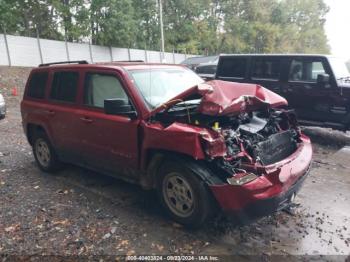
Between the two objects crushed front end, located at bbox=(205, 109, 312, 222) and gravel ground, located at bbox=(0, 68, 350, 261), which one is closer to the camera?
crushed front end, located at bbox=(205, 109, 312, 222)

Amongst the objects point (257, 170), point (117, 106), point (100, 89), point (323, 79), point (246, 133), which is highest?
point (100, 89)

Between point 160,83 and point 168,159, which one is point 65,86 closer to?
point 160,83

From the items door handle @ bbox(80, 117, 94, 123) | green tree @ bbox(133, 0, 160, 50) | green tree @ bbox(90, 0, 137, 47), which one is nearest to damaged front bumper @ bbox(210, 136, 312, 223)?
door handle @ bbox(80, 117, 94, 123)

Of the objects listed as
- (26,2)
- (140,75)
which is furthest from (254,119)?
(26,2)

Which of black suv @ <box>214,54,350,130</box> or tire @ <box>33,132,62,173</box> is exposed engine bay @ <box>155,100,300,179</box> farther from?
black suv @ <box>214,54,350,130</box>

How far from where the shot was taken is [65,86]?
16.7 feet

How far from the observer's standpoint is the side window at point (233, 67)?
9.06 m

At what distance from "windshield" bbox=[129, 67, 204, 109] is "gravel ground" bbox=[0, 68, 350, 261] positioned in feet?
4.52

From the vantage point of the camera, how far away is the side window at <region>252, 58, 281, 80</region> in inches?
332

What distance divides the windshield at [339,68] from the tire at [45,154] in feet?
20.5

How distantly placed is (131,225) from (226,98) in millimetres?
1798

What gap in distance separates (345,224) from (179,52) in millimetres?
31329

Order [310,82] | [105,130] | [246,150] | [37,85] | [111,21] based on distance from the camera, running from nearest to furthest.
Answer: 1. [246,150]
2. [105,130]
3. [37,85]
4. [310,82]
5. [111,21]

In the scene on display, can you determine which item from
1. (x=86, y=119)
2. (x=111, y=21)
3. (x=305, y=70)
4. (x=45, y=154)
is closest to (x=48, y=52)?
(x=111, y=21)
